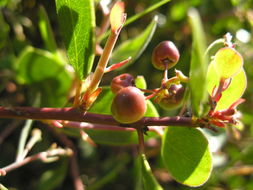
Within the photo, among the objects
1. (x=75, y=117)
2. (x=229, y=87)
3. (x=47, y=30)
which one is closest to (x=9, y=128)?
(x=47, y=30)

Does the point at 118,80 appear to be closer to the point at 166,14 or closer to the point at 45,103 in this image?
the point at 45,103

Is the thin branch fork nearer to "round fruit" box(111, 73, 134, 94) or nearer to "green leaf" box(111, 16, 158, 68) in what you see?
"round fruit" box(111, 73, 134, 94)

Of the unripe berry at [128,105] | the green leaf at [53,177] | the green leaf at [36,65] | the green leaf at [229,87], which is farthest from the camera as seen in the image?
the green leaf at [53,177]

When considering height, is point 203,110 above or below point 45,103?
above

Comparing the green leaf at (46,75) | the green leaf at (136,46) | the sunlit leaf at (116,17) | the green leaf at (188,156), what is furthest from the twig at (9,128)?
the sunlit leaf at (116,17)

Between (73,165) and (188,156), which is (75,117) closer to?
(188,156)

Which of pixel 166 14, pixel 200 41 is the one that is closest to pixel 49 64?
pixel 200 41

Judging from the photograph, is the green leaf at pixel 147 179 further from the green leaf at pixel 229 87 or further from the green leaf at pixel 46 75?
the green leaf at pixel 46 75
